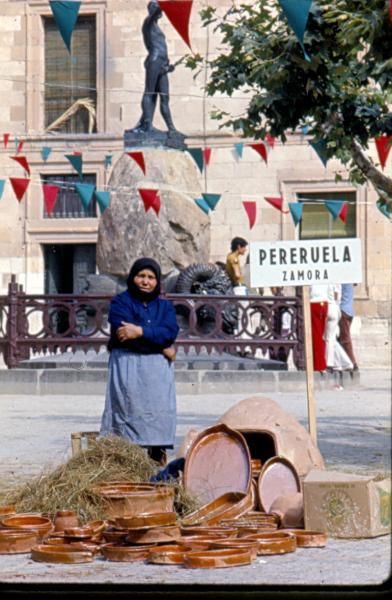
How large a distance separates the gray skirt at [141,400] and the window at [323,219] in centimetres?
2699

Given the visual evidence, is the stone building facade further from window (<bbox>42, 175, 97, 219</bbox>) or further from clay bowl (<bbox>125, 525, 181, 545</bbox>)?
clay bowl (<bbox>125, 525, 181, 545</bbox>)

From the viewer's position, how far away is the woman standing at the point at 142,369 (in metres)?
9.41

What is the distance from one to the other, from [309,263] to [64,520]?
294cm

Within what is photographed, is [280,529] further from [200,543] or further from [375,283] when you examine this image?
[375,283]

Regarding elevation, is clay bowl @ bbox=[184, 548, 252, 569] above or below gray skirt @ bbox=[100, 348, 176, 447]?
below

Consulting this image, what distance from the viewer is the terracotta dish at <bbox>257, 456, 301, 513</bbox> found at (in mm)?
8242

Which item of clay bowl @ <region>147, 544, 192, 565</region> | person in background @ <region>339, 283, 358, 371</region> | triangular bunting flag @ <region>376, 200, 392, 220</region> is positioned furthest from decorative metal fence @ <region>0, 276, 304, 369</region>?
clay bowl @ <region>147, 544, 192, 565</region>

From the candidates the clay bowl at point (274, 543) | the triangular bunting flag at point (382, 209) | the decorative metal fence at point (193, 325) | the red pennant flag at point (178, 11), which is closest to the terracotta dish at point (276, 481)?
the clay bowl at point (274, 543)

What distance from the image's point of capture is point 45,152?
3481 cm

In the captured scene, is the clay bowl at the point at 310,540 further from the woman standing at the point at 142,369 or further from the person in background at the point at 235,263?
the person in background at the point at 235,263

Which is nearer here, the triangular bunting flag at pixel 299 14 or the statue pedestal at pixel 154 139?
the triangular bunting flag at pixel 299 14

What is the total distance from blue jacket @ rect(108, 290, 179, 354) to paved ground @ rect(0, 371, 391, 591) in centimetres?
85

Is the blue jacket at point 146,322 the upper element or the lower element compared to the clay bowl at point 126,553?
upper

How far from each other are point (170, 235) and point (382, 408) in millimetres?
5029
